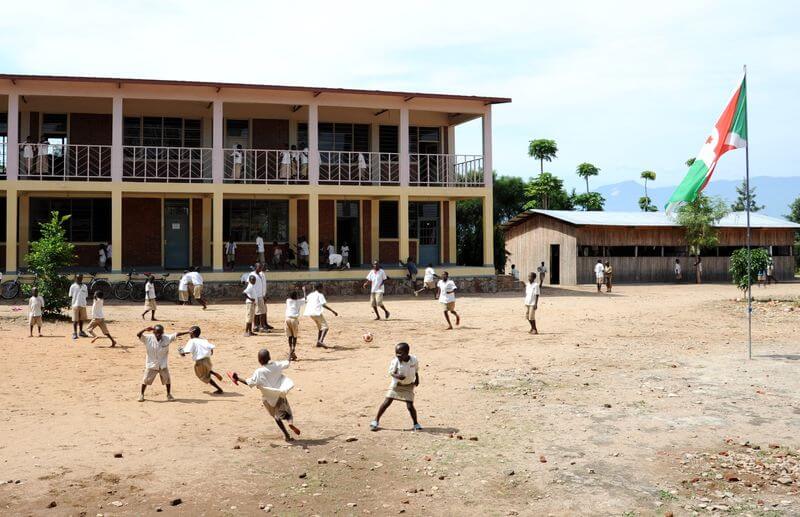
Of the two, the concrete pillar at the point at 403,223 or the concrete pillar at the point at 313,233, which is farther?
the concrete pillar at the point at 403,223

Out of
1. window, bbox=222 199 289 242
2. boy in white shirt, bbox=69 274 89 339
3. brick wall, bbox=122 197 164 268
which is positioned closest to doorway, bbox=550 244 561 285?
window, bbox=222 199 289 242

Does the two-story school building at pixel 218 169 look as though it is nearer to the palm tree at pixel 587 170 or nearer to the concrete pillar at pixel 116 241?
the concrete pillar at pixel 116 241

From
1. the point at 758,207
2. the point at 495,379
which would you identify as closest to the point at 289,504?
the point at 495,379

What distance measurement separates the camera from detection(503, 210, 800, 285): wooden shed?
117ft

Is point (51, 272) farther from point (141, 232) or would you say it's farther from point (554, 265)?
point (554, 265)

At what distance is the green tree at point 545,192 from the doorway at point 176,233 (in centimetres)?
2990

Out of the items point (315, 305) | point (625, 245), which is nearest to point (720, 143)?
point (315, 305)

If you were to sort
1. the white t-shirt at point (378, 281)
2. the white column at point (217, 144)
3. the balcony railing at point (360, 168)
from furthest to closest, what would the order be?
the balcony railing at point (360, 168)
the white column at point (217, 144)
the white t-shirt at point (378, 281)

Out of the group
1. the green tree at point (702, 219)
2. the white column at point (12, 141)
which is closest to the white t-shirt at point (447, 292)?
the white column at point (12, 141)

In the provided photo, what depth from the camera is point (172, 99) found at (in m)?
25.2

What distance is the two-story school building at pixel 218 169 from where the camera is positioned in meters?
24.7

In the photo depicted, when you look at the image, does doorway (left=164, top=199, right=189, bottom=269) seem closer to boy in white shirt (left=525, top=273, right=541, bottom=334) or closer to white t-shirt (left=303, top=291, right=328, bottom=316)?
white t-shirt (left=303, top=291, right=328, bottom=316)

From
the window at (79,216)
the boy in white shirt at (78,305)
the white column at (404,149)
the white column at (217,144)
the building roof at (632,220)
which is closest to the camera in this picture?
Answer: the boy in white shirt at (78,305)

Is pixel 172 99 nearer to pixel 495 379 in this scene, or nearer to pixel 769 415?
pixel 495 379
